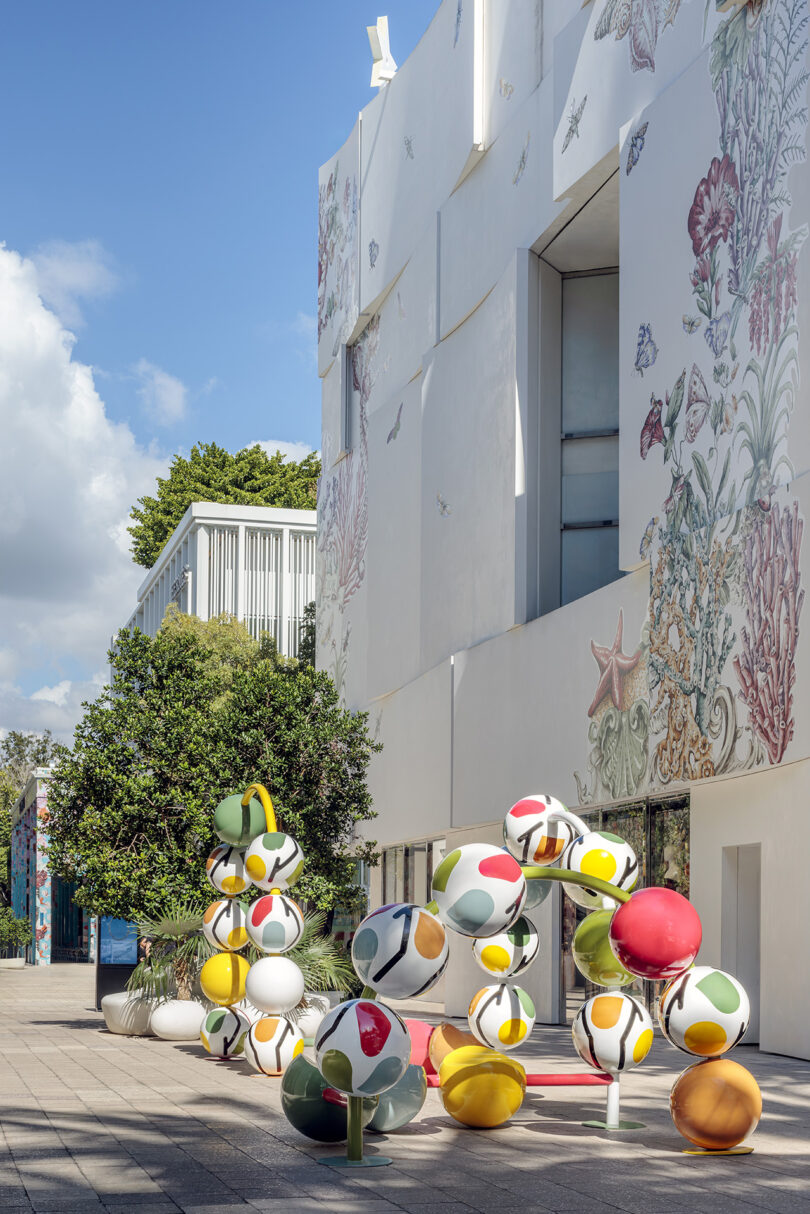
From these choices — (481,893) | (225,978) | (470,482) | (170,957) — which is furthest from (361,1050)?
(470,482)

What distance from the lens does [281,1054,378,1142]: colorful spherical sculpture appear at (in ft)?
27.9

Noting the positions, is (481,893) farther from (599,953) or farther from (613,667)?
(613,667)

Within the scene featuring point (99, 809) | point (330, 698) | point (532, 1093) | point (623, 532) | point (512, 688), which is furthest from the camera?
point (512, 688)

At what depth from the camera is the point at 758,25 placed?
50.8ft

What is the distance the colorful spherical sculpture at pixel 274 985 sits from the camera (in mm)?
11922

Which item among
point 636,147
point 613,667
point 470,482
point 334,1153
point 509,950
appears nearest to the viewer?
point 334,1153

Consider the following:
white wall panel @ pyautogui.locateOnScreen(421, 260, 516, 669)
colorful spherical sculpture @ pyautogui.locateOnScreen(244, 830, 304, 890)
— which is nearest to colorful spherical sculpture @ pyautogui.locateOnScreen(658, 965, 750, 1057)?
colorful spherical sculpture @ pyautogui.locateOnScreen(244, 830, 304, 890)

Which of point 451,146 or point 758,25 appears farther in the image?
point 451,146

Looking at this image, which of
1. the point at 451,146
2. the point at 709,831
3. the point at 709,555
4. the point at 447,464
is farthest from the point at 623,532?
the point at 451,146

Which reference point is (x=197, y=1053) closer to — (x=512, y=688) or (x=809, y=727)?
(x=809, y=727)

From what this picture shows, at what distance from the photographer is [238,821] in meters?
13.5

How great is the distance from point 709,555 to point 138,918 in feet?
26.9

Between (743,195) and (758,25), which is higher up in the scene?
(758,25)

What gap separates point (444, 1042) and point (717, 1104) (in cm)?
253
